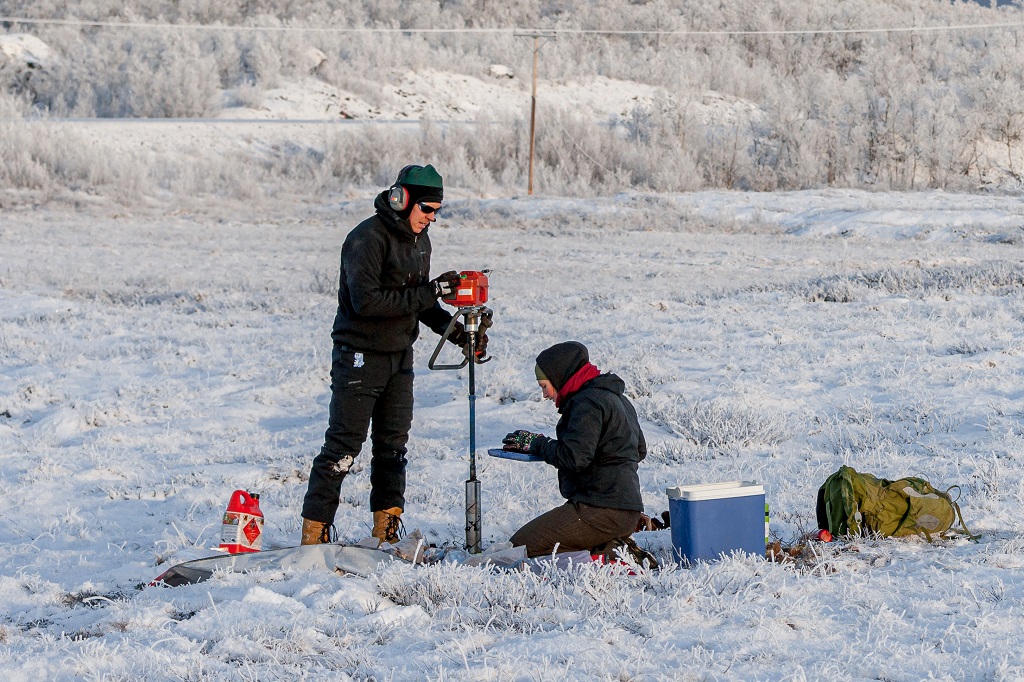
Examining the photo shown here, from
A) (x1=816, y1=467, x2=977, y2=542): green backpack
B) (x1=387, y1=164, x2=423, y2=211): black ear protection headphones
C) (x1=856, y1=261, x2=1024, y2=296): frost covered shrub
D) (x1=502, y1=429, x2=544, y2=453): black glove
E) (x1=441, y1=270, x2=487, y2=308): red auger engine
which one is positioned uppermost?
(x1=387, y1=164, x2=423, y2=211): black ear protection headphones

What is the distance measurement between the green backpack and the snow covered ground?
0.12 meters

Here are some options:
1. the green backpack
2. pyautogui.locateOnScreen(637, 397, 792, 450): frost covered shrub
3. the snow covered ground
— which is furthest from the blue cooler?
pyautogui.locateOnScreen(637, 397, 792, 450): frost covered shrub

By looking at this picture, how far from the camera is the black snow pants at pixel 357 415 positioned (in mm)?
5480

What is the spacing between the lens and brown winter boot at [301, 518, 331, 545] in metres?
5.54

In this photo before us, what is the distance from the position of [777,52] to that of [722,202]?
43098 millimetres

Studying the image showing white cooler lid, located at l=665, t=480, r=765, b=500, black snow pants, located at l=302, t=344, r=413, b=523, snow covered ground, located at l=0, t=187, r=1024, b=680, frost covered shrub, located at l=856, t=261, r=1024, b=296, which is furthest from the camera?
frost covered shrub, located at l=856, t=261, r=1024, b=296

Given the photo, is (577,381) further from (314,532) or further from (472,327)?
(314,532)

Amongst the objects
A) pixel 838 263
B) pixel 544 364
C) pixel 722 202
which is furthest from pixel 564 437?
pixel 722 202

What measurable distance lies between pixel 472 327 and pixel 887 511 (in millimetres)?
2368

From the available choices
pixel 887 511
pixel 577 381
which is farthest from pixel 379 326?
pixel 887 511

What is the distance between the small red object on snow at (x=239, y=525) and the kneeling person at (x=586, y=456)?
1401 mm

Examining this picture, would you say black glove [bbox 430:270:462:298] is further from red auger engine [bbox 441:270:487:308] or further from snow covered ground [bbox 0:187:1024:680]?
snow covered ground [bbox 0:187:1024:680]

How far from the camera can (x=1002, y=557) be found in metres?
4.89

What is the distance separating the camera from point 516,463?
7.67 m
